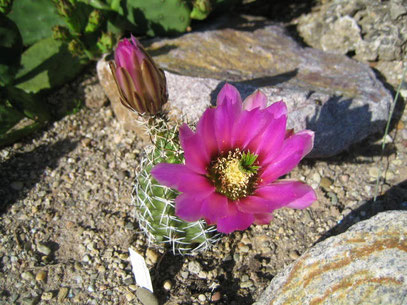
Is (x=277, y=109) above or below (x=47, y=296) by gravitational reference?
above

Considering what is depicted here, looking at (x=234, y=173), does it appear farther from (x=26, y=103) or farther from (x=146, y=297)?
(x=26, y=103)

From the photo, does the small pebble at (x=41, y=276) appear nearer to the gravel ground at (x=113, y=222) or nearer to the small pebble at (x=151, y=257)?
the gravel ground at (x=113, y=222)

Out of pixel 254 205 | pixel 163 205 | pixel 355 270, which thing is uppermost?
pixel 254 205

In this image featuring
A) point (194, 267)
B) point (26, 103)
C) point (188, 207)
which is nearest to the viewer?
point (188, 207)

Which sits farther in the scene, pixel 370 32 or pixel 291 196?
pixel 370 32

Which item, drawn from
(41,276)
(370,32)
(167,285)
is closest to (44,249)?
(41,276)

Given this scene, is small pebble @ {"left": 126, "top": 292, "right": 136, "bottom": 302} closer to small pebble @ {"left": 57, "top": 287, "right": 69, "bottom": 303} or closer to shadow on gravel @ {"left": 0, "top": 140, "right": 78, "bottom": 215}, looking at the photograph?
small pebble @ {"left": 57, "top": 287, "right": 69, "bottom": 303}
